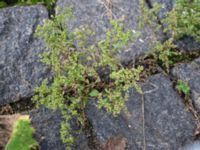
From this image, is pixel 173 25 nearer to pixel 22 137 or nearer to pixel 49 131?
pixel 49 131

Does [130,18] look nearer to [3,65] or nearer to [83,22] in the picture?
[83,22]

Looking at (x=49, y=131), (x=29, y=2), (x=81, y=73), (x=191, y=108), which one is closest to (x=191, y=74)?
(x=191, y=108)

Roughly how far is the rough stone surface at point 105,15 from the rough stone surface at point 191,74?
0.22 m

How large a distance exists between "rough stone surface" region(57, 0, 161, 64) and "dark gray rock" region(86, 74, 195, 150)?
269mm

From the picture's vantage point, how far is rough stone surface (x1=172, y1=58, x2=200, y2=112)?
Result: 2.54 meters

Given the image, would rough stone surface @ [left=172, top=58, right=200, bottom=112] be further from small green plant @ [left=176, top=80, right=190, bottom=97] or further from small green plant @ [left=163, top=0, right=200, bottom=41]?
small green plant @ [left=163, top=0, right=200, bottom=41]

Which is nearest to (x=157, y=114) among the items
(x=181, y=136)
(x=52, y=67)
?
(x=181, y=136)

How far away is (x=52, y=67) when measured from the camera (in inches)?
101

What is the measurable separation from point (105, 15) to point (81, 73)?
1.76 feet

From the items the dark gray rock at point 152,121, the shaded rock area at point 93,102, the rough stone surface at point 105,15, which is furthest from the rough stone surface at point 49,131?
the rough stone surface at point 105,15

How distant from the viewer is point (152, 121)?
2.45 m

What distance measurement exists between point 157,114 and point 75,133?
0.47m

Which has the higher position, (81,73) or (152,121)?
(81,73)

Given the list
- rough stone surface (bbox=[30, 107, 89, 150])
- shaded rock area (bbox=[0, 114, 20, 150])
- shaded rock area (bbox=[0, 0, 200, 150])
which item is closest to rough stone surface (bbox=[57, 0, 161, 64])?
shaded rock area (bbox=[0, 0, 200, 150])
